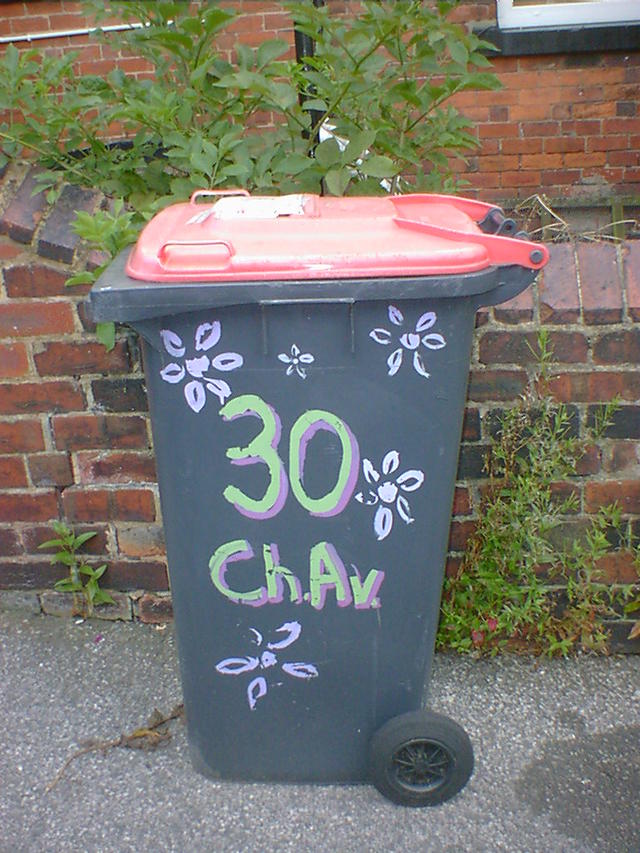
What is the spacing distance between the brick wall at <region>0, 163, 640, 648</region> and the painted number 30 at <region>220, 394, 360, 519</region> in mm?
787

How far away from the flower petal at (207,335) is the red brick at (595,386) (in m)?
1.14

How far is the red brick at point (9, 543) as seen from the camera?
276 cm

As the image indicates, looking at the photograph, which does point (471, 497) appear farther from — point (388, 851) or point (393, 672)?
point (388, 851)

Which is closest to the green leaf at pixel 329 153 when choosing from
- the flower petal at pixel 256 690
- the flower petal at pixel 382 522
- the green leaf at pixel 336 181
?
the green leaf at pixel 336 181

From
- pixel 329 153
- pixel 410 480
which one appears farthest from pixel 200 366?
pixel 329 153

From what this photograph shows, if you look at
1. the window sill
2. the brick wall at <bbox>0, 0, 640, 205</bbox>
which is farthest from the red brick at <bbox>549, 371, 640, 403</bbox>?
the window sill

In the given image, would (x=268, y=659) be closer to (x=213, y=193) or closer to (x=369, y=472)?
(x=369, y=472)

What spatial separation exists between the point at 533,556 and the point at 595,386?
53 centimetres

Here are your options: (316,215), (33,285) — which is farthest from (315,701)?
(33,285)

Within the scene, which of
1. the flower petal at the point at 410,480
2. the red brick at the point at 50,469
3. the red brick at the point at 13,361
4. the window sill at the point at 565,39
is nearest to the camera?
the flower petal at the point at 410,480

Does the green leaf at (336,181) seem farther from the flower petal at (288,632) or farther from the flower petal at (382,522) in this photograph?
the flower petal at (288,632)

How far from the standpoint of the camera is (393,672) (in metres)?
2.02

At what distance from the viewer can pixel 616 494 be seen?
2.50 meters

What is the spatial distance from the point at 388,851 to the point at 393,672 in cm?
41
